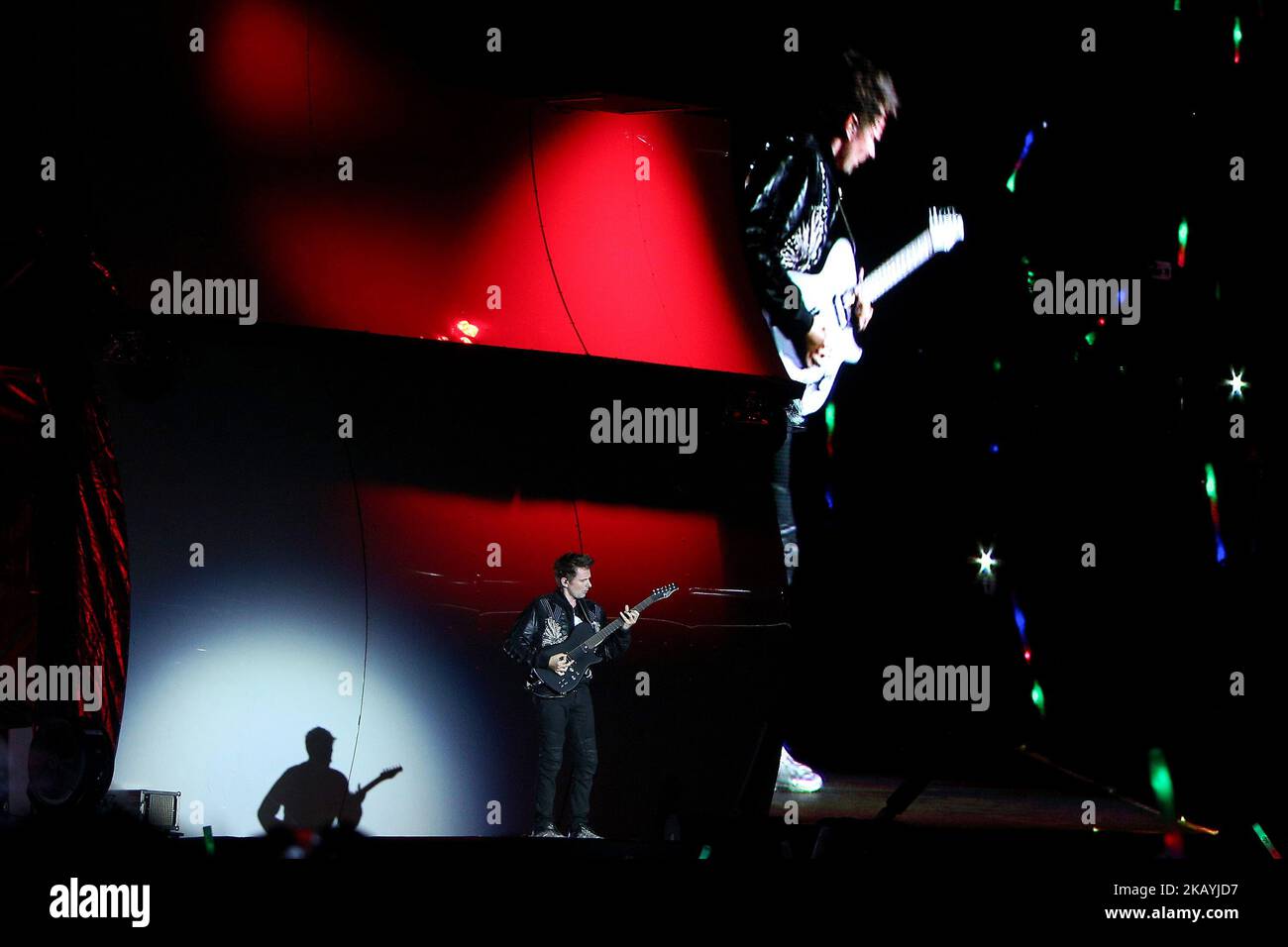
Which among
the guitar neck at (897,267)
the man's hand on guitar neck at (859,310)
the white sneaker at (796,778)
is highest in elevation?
the guitar neck at (897,267)

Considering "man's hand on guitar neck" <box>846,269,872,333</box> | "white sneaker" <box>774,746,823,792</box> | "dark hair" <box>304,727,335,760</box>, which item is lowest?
"white sneaker" <box>774,746,823,792</box>

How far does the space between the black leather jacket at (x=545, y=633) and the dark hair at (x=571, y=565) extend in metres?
0.09

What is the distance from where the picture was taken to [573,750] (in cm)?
541

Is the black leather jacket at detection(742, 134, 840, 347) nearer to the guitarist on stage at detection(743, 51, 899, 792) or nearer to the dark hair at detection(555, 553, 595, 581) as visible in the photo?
the guitarist on stage at detection(743, 51, 899, 792)

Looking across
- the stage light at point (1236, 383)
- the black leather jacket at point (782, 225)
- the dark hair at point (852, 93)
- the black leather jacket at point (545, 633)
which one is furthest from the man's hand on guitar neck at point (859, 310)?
the black leather jacket at point (545, 633)

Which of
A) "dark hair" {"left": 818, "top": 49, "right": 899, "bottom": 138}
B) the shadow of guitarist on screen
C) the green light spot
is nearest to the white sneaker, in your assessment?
the shadow of guitarist on screen

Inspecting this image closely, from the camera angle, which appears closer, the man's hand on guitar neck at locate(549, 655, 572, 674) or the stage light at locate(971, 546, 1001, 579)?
the man's hand on guitar neck at locate(549, 655, 572, 674)

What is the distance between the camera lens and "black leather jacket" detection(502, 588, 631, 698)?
209 inches

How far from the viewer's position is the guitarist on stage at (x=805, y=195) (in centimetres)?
645

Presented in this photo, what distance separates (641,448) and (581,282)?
0.90m

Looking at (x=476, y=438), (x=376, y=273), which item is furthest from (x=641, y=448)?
(x=376, y=273)

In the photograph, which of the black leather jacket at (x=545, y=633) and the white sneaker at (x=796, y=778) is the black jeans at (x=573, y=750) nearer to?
the black leather jacket at (x=545, y=633)

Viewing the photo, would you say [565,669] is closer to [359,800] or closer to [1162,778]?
[359,800]

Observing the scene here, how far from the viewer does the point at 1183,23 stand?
6438 mm
